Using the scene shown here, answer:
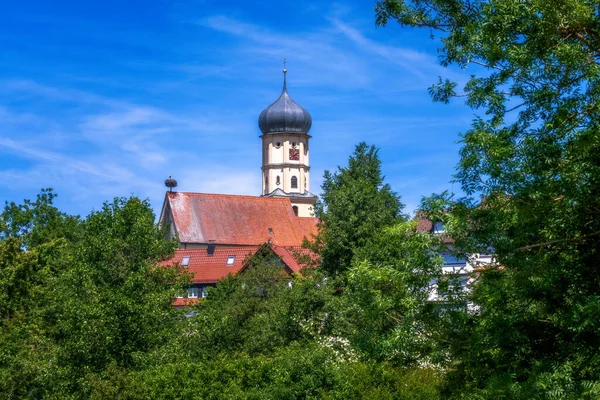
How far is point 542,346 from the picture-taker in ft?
47.8

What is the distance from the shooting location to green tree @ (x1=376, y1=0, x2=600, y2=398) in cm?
1321

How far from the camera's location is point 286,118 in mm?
126688

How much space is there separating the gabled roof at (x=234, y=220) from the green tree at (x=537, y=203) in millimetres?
78703

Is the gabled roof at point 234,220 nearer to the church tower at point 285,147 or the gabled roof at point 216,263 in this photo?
the gabled roof at point 216,263

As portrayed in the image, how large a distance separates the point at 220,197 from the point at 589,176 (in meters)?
87.0

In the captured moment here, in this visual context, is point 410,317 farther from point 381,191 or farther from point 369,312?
point 381,191

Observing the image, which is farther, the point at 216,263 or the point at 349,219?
the point at 216,263

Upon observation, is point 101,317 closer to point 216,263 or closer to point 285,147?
point 216,263

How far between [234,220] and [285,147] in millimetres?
30410

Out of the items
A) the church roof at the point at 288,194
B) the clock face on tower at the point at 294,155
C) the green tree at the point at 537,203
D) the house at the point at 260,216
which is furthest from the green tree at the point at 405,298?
the clock face on tower at the point at 294,155

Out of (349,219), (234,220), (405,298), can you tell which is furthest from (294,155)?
(405,298)

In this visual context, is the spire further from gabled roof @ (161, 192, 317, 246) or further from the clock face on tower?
gabled roof @ (161, 192, 317, 246)

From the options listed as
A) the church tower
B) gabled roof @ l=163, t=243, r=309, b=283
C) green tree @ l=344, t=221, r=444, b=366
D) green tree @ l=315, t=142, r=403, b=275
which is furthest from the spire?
green tree @ l=344, t=221, r=444, b=366

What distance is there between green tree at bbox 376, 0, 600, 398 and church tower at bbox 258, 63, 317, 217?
4286 inches
